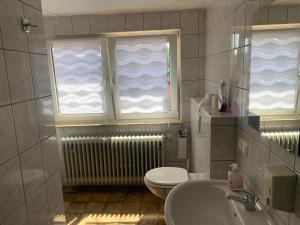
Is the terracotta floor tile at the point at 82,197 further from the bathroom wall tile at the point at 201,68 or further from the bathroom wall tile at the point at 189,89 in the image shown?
the bathroom wall tile at the point at 201,68

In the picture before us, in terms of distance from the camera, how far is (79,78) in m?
2.70

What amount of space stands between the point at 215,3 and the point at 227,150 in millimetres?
1281

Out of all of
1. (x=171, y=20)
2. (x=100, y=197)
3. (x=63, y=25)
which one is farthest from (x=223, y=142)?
(x=63, y=25)

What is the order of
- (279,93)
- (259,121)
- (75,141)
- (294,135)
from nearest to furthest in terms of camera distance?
(294,135)
(279,93)
(259,121)
(75,141)

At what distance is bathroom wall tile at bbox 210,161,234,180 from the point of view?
1459 millimetres

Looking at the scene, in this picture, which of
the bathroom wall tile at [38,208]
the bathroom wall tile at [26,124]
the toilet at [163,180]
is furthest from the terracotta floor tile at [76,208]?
the bathroom wall tile at [26,124]

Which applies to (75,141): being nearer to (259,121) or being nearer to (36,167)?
(36,167)

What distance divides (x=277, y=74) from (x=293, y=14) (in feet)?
0.74

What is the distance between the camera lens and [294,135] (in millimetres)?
777

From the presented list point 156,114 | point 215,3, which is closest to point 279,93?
point 215,3

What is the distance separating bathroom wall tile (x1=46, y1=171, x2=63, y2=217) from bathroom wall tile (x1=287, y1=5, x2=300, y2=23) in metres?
1.42

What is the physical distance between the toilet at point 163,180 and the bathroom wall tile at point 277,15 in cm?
143

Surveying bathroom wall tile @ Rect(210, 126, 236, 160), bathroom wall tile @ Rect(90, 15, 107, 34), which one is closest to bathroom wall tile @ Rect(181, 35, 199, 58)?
bathroom wall tile @ Rect(90, 15, 107, 34)

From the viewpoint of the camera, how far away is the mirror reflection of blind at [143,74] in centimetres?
261
